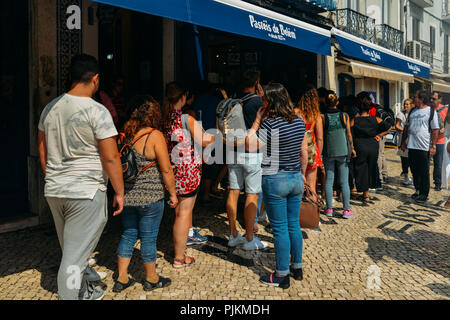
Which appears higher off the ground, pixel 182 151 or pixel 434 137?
pixel 434 137

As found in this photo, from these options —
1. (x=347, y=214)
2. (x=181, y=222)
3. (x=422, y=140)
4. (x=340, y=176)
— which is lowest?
(x=347, y=214)

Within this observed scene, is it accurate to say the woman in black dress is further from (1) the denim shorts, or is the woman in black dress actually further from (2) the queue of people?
(1) the denim shorts

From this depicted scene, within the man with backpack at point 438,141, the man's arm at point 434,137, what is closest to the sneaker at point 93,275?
the man's arm at point 434,137

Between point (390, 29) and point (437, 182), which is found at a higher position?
point (390, 29)

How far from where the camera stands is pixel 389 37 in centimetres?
1691

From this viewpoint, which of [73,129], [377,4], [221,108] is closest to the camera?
[73,129]

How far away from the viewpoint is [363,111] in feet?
21.3

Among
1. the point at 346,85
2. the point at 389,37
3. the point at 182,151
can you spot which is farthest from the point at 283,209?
the point at 389,37

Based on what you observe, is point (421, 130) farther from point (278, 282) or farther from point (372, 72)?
point (278, 282)

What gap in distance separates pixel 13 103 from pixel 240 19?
3164mm

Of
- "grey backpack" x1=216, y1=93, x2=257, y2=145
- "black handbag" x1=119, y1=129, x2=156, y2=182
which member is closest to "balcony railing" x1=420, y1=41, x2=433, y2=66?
"grey backpack" x1=216, y1=93, x2=257, y2=145

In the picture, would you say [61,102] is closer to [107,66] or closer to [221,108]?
[221,108]
